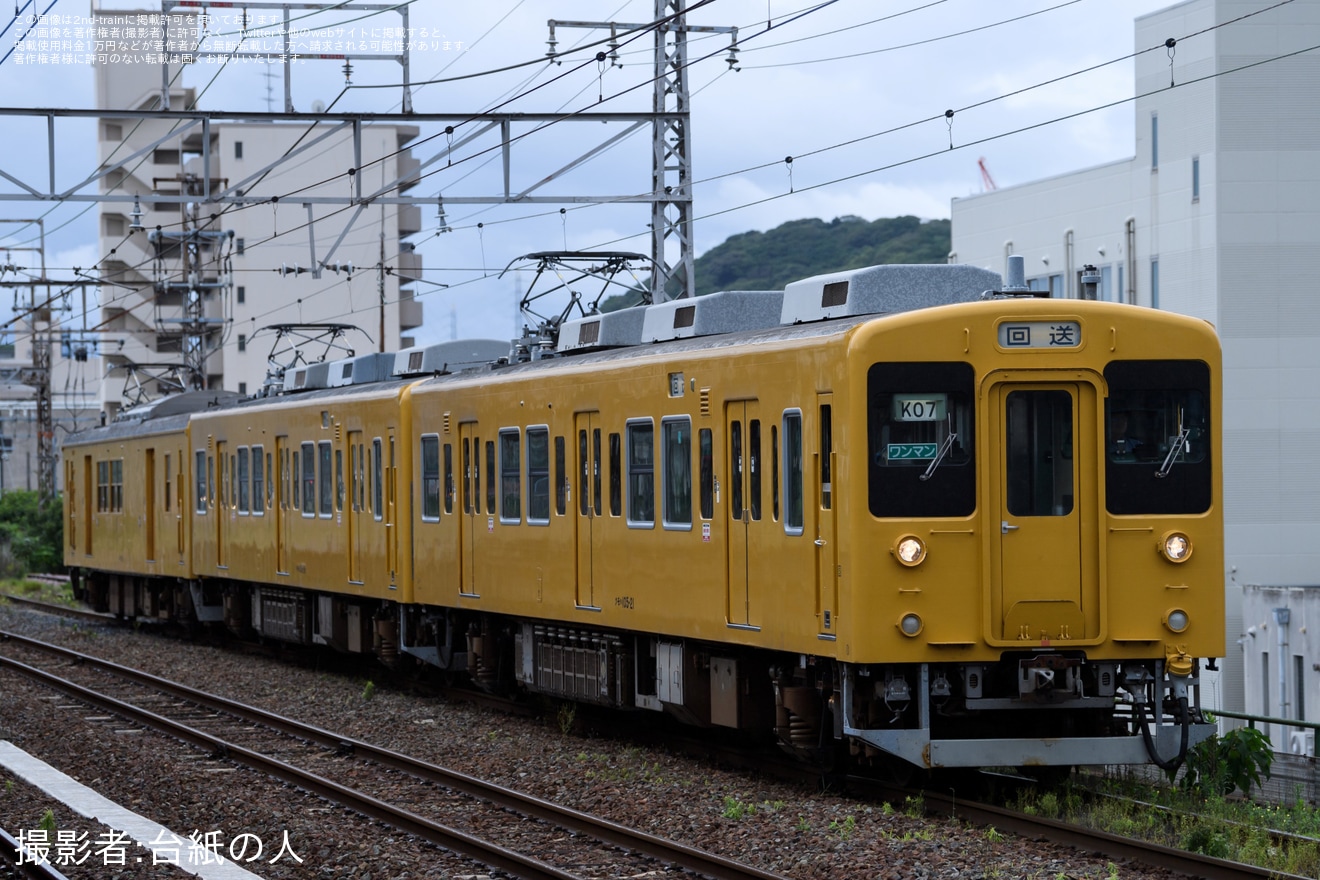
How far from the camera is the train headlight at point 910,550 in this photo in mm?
10438

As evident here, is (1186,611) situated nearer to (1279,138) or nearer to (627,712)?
(627,712)

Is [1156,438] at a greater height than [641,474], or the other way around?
[1156,438]

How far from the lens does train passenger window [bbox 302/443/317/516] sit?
2062 cm

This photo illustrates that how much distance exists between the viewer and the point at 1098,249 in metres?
34.8

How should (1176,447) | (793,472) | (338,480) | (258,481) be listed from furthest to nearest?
1. (258,481)
2. (338,480)
3. (793,472)
4. (1176,447)

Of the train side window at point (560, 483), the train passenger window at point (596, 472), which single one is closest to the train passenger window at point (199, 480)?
the train side window at point (560, 483)

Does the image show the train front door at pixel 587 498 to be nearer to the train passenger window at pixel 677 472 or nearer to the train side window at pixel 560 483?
the train side window at pixel 560 483

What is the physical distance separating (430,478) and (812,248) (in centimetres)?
6467

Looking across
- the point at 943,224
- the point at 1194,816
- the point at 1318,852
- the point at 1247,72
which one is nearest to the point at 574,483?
the point at 1194,816

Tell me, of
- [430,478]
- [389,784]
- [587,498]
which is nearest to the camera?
[389,784]

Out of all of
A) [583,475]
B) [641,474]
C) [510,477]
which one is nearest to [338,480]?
[510,477]

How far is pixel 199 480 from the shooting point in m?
25.0

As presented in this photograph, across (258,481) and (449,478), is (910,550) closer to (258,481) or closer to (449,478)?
(449,478)

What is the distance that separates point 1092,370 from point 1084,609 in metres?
1.32
